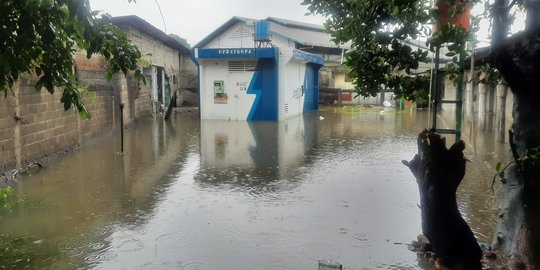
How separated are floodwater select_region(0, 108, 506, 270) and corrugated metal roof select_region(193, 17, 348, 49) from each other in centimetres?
1827

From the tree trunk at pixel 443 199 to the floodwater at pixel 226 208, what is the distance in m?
0.47

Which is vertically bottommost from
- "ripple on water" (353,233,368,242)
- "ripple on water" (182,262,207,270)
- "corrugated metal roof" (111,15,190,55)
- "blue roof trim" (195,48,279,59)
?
"ripple on water" (182,262,207,270)

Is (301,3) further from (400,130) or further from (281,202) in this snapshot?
(400,130)

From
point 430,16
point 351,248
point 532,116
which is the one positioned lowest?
point 351,248

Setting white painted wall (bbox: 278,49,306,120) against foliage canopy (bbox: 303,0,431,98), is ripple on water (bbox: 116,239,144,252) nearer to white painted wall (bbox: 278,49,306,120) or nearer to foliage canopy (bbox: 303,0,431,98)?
foliage canopy (bbox: 303,0,431,98)

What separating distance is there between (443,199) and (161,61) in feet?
65.4

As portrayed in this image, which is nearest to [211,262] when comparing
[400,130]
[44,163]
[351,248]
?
[351,248]

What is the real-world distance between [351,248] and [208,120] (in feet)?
47.9

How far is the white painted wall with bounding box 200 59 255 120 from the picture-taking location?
1902cm

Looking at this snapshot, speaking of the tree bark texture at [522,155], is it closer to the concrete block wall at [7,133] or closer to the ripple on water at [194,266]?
the ripple on water at [194,266]

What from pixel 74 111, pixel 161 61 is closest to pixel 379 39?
pixel 74 111

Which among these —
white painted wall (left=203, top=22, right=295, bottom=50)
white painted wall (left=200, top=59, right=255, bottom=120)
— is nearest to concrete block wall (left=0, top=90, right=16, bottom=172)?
white painted wall (left=200, top=59, right=255, bottom=120)

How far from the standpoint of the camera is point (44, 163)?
9.27 metres

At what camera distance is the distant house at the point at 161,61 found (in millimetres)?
18128
